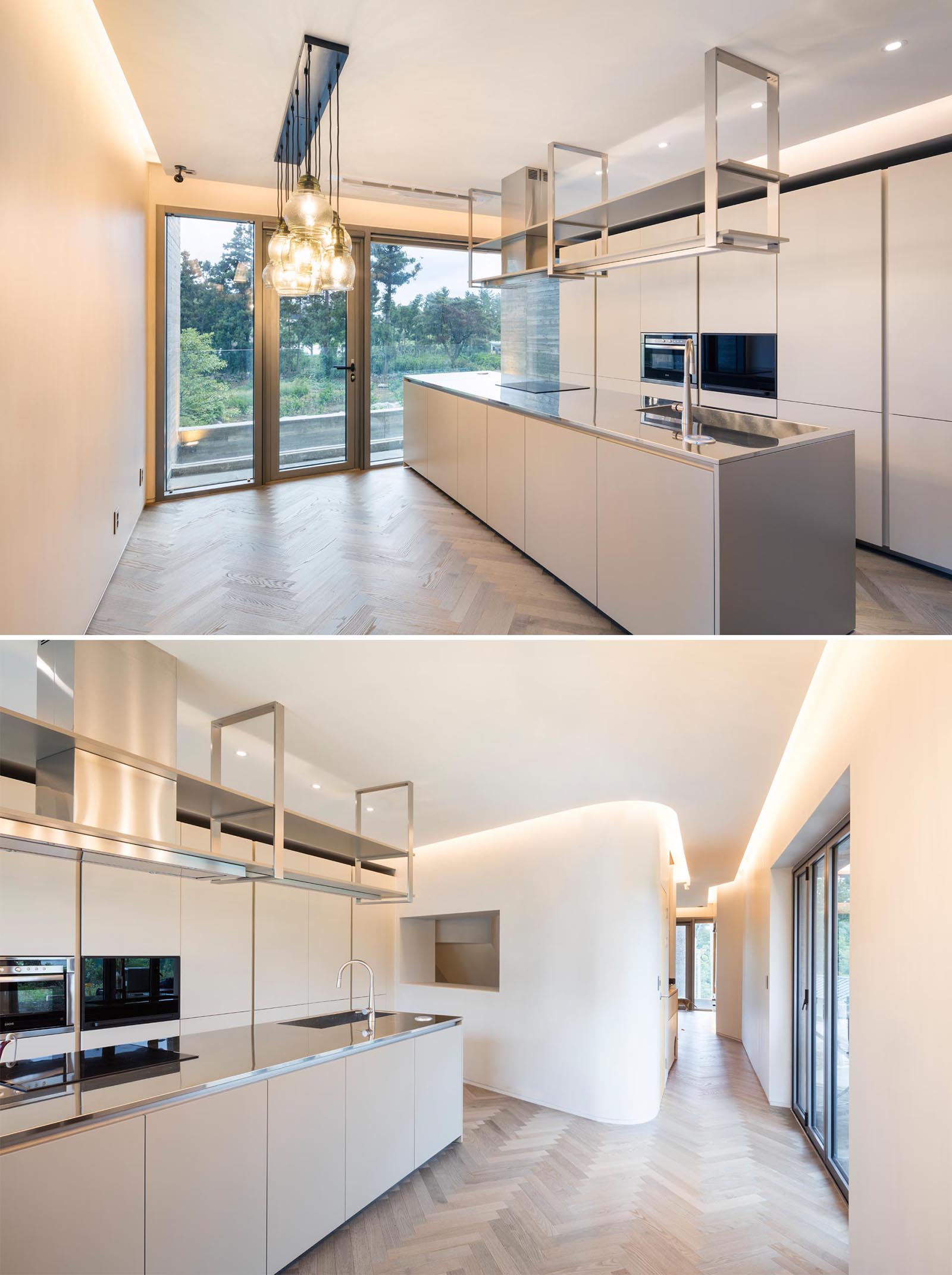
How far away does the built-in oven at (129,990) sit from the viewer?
12.6 feet

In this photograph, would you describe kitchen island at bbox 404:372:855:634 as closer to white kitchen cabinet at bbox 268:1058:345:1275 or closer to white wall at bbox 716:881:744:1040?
white kitchen cabinet at bbox 268:1058:345:1275

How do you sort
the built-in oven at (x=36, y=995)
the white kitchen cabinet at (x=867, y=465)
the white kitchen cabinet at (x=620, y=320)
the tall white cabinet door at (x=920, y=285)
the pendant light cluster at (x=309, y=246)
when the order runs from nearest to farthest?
the built-in oven at (x=36, y=995) < the pendant light cluster at (x=309, y=246) < the tall white cabinet door at (x=920, y=285) < the white kitchen cabinet at (x=867, y=465) < the white kitchen cabinet at (x=620, y=320)

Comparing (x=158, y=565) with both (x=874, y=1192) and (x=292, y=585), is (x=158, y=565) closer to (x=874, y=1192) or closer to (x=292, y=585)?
(x=292, y=585)

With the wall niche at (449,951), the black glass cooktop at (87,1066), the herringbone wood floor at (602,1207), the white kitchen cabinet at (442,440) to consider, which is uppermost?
the white kitchen cabinet at (442,440)

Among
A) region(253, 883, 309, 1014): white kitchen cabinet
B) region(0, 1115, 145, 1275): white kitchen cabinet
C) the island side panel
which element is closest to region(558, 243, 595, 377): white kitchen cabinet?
the island side panel

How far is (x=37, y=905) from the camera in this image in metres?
3.44

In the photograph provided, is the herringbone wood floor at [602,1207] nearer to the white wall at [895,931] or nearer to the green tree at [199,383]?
the white wall at [895,931]

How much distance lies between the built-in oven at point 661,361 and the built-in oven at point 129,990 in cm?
536

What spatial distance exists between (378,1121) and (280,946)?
212 cm

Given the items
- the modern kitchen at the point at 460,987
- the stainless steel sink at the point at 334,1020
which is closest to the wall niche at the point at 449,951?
the modern kitchen at the point at 460,987

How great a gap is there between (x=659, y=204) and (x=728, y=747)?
4393mm

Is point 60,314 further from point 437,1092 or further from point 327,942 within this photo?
point 327,942

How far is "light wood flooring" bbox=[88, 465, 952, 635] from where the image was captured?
401cm

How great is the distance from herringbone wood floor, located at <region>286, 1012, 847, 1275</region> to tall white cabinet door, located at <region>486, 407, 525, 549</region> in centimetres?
339
